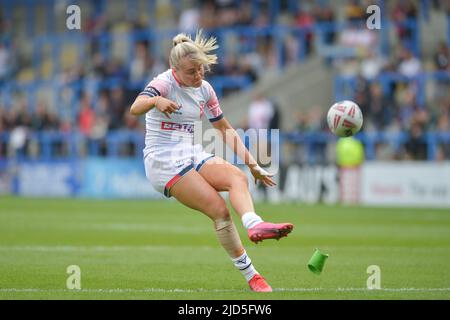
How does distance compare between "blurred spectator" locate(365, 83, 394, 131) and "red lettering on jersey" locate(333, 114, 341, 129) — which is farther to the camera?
"blurred spectator" locate(365, 83, 394, 131)

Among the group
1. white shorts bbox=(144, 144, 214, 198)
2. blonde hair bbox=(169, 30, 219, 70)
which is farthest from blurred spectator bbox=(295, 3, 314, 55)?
white shorts bbox=(144, 144, 214, 198)

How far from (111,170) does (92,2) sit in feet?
38.1

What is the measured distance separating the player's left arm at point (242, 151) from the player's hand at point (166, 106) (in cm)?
101

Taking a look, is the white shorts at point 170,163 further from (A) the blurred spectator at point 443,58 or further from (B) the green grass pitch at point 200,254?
(A) the blurred spectator at point 443,58

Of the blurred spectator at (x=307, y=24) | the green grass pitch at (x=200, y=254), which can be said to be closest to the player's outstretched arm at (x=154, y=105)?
the green grass pitch at (x=200, y=254)

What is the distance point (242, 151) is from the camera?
9312mm

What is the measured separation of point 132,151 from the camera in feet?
103

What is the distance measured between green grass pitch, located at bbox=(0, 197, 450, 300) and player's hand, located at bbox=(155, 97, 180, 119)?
5.55 feet

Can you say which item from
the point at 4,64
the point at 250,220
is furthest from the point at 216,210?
the point at 4,64

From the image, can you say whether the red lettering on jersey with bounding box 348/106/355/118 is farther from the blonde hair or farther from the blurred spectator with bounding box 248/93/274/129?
the blurred spectator with bounding box 248/93/274/129

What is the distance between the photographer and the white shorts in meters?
9.10

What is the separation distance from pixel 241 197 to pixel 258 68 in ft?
76.8

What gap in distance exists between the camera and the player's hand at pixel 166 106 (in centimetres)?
855

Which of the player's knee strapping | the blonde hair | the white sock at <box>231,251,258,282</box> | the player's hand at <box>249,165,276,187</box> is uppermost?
the blonde hair
